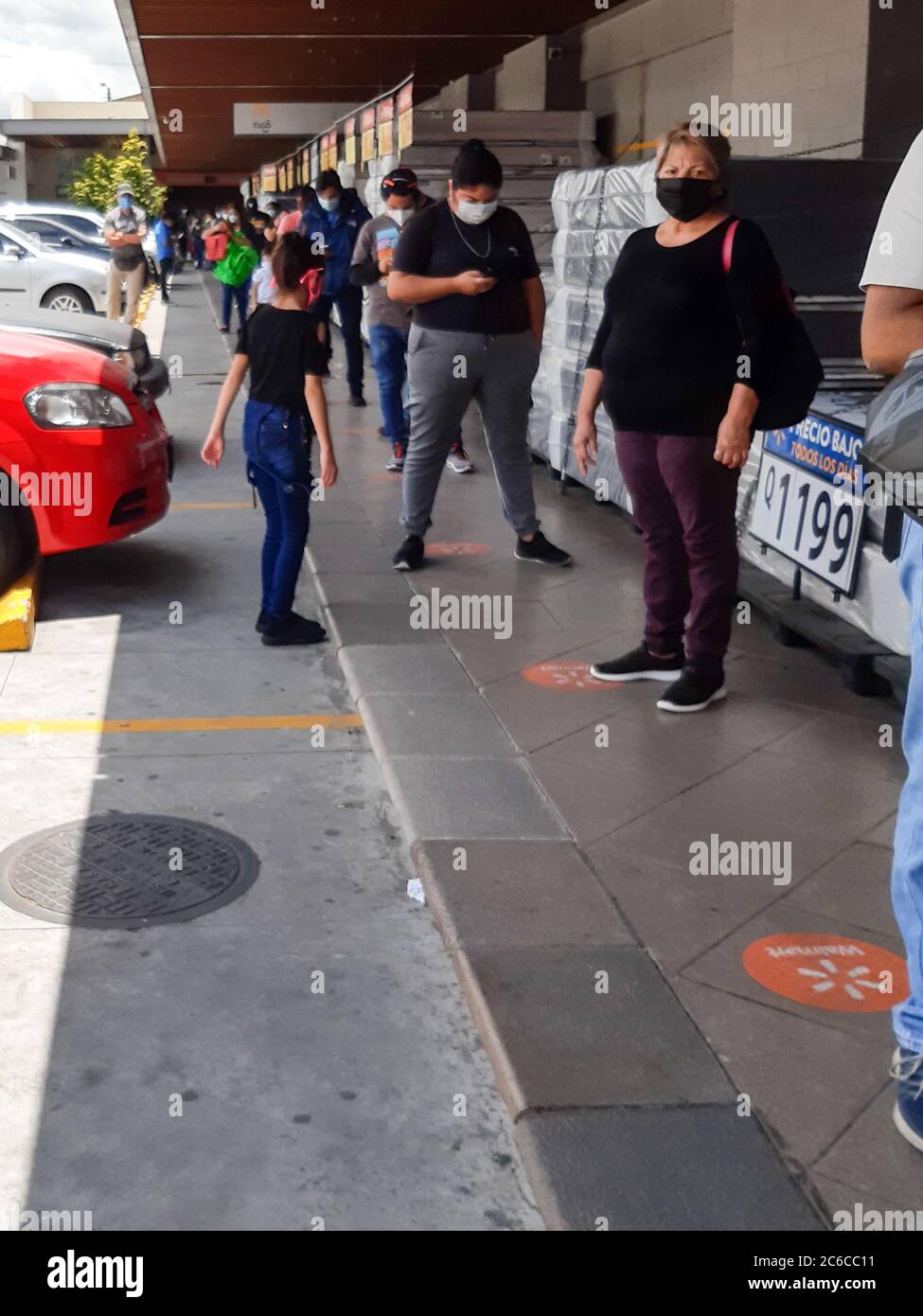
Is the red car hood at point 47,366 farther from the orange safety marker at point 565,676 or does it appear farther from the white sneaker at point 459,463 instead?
the white sneaker at point 459,463

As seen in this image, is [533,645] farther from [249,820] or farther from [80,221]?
[80,221]

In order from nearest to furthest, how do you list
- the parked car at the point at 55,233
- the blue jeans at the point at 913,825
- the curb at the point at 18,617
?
the blue jeans at the point at 913,825, the curb at the point at 18,617, the parked car at the point at 55,233

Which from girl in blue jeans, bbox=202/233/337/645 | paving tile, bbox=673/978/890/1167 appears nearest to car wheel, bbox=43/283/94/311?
girl in blue jeans, bbox=202/233/337/645

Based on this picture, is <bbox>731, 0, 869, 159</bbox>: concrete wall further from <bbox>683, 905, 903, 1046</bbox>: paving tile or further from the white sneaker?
<bbox>683, 905, 903, 1046</bbox>: paving tile

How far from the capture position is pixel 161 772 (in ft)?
15.9

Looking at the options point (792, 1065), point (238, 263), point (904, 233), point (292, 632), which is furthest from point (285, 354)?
point (238, 263)

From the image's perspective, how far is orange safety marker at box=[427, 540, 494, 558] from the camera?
7.68m

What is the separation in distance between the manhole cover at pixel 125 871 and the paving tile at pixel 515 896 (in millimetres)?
561

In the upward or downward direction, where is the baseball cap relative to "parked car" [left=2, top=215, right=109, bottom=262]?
downward

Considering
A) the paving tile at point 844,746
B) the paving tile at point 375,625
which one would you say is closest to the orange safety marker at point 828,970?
the paving tile at point 844,746

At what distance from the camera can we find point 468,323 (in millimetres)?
6887

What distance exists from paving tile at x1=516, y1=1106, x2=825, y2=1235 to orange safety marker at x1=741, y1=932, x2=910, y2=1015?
1.78ft

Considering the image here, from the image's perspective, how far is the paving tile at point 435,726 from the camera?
494 cm

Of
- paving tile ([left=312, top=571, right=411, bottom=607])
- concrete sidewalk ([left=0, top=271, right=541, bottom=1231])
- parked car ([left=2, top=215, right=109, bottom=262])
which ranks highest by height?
parked car ([left=2, top=215, right=109, bottom=262])
